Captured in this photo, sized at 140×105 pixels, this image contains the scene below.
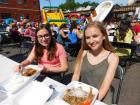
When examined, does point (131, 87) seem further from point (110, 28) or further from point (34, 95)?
point (110, 28)

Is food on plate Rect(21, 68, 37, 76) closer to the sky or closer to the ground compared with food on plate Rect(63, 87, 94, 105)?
closer to the sky

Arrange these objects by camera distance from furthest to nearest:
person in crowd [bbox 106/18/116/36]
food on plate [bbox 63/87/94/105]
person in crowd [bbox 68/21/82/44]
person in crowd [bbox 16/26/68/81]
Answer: person in crowd [bbox 68/21/82/44] < person in crowd [bbox 106/18/116/36] < person in crowd [bbox 16/26/68/81] < food on plate [bbox 63/87/94/105]

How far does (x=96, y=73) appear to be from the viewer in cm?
239

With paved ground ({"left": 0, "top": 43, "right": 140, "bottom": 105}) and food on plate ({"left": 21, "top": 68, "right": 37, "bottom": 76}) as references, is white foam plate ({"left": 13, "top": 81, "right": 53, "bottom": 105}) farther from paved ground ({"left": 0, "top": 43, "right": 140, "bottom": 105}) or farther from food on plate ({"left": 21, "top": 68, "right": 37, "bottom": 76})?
paved ground ({"left": 0, "top": 43, "right": 140, "bottom": 105})

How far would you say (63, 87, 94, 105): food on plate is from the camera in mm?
1563

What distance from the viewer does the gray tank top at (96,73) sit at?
2363 millimetres

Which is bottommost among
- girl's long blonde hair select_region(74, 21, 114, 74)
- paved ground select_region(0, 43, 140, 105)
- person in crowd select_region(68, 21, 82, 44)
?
paved ground select_region(0, 43, 140, 105)

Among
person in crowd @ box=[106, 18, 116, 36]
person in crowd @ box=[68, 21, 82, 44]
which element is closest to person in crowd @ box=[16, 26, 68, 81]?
person in crowd @ box=[106, 18, 116, 36]

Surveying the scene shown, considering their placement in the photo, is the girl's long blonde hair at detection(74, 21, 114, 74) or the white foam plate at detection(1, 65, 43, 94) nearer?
the white foam plate at detection(1, 65, 43, 94)

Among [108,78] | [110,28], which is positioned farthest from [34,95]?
[110,28]

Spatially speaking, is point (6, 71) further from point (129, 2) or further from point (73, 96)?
point (129, 2)

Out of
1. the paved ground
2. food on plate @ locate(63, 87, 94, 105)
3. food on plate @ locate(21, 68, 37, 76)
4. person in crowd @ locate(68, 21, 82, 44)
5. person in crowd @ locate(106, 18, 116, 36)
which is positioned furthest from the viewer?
person in crowd @ locate(68, 21, 82, 44)

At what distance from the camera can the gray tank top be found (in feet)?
7.75

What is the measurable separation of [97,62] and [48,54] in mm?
1015
